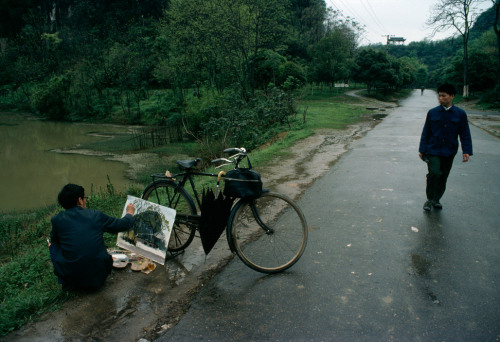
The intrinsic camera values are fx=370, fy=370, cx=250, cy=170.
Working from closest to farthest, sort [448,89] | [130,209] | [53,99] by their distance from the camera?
[130,209], [448,89], [53,99]

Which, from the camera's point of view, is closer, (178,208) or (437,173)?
(178,208)

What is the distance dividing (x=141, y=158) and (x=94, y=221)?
657 inches

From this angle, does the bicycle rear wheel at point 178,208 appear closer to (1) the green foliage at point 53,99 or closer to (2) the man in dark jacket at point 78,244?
(2) the man in dark jacket at point 78,244

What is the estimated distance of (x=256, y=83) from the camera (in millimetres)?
29656

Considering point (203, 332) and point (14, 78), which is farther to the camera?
point (14, 78)

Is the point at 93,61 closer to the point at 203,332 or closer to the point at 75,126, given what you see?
the point at 75,126

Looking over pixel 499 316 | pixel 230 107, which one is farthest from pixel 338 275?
pixel 230 107

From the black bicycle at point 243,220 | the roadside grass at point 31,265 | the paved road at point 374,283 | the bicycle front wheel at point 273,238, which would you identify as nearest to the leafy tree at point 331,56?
the roadside grass at point 31,265

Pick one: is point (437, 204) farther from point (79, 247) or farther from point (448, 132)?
point (79, 247)

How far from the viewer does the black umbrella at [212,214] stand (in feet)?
12.4

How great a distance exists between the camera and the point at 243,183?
3.62 metres

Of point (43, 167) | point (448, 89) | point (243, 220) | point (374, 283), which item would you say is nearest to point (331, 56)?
point (43, 167)

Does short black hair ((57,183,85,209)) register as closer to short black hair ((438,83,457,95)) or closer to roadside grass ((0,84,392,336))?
roadside grass ((0,84,392,336))

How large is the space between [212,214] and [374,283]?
172cm
